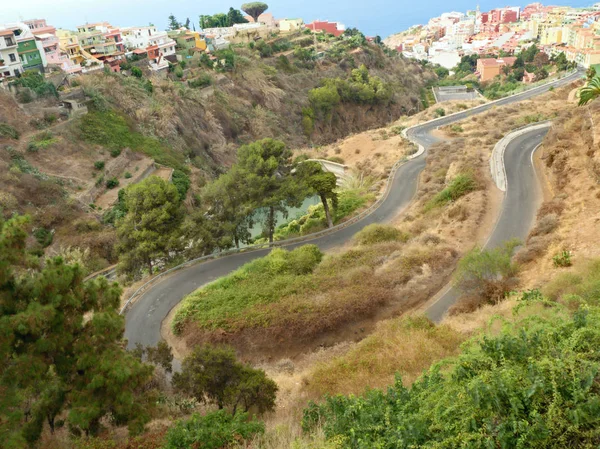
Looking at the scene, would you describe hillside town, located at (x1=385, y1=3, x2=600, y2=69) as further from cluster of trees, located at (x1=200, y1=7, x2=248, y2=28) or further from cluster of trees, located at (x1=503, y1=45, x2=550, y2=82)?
cluster of trees, located at (x1=200, y1=7, x2=248, y2=28)

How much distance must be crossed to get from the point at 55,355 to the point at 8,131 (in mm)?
35739

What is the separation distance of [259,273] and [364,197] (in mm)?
14201

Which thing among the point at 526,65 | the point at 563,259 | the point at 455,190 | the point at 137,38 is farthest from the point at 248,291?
the point at 526,65

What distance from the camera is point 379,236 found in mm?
23641

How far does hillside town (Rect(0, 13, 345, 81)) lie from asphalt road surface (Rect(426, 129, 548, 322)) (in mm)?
43587

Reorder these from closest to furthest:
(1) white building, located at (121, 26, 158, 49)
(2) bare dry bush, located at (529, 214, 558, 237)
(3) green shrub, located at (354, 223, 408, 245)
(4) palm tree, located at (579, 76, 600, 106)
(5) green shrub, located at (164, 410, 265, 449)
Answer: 1. (5) green shrub, located at (164, 410, 265, 449)
2. (2) bare dry bush, located at (529, 214, 558, 237)
3. (3) green shrub, located at (354, 223, 408, 245)
4. (4) palm tree, located at (579, 76, 600, 106)
5. (1) white building, located at (121, 26, 158, 49)

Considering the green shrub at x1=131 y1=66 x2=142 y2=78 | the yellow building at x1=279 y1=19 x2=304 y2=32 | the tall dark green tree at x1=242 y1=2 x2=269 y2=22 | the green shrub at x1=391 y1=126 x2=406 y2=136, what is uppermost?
the tall dark green tree at x1=242 y1=2 x2=269 y2=22

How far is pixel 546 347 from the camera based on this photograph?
690cm

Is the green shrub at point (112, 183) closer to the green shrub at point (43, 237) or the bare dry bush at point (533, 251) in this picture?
the green shrub at point (43, 237)

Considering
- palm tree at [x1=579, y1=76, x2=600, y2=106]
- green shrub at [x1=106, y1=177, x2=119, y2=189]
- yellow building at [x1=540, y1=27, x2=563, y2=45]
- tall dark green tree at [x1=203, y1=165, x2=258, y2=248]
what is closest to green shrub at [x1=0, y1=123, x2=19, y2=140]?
green shrub at [x1=106, y1=177, x2=119, y2=189]

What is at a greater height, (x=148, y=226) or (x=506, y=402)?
(x=506, y=402)

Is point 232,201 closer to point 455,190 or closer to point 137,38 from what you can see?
point 455,190

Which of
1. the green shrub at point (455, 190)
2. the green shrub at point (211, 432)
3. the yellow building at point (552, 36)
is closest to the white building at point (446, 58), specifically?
the yellow building at point (552, 36)

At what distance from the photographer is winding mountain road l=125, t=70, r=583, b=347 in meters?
18.7
